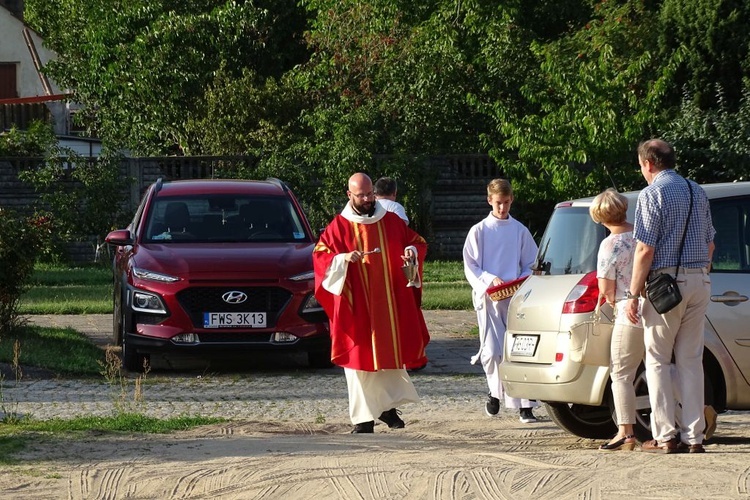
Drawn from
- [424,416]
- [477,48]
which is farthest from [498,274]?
[477,48]

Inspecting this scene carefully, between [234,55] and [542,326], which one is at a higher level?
[234,55]

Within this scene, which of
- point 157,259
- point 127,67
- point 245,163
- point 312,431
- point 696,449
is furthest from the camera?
point 127,67

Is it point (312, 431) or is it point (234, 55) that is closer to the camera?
point (312, 431)

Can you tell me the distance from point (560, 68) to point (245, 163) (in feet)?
25.8

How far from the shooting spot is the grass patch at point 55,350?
13.7 metres

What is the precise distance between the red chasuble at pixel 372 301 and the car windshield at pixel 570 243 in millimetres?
1166

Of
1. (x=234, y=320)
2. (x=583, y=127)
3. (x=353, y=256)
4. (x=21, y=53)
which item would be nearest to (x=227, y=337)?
(x=234, y=320)

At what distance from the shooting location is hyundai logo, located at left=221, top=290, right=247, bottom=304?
1319 centimetres

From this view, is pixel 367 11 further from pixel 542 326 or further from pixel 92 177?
pixel 542 326

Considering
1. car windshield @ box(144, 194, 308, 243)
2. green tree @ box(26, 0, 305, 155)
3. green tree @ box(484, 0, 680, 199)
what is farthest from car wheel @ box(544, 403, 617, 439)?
green tree @ box(26, 0, 305, 155)

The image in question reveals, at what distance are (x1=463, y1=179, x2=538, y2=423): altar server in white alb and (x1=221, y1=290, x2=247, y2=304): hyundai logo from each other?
8.99 feet

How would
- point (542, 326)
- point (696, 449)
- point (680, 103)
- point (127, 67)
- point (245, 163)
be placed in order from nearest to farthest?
point (696, 449) < point (542, 326) < point (680, 103) < point (245, 163) < point (127, 67)

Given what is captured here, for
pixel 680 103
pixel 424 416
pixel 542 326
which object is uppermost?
pixel 680 103

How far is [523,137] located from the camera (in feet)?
76.3
